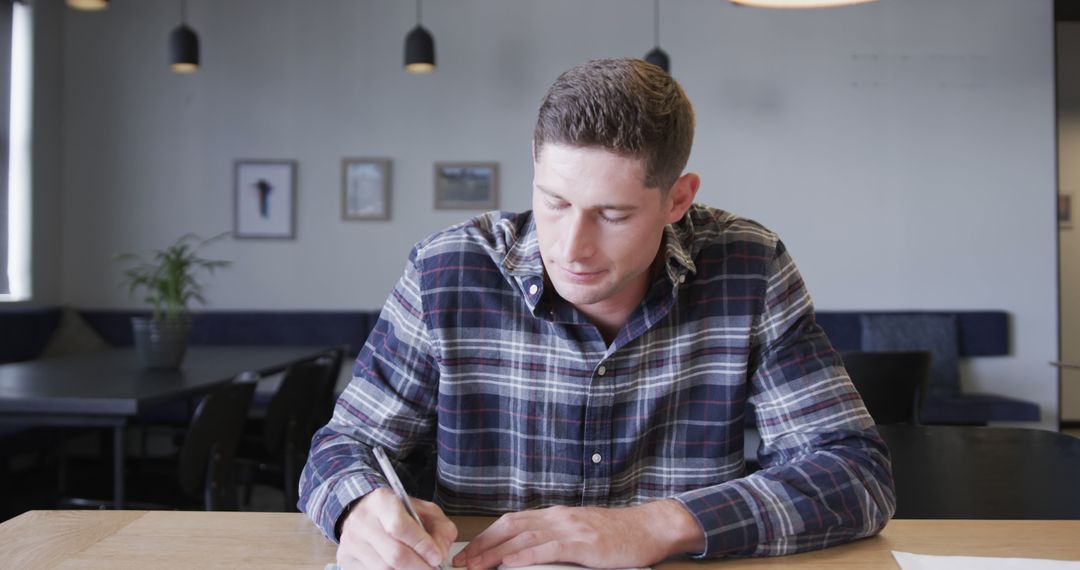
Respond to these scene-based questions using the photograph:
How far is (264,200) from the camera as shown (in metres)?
5.62

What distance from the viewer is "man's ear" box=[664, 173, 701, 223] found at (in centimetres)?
113

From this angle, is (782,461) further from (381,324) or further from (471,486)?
(381,324)

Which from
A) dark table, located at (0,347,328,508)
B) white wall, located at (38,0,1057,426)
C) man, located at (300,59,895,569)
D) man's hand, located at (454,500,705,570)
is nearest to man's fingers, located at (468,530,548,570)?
man's hand, located at (454,500,705,570)

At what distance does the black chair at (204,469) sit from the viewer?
8.29 ft

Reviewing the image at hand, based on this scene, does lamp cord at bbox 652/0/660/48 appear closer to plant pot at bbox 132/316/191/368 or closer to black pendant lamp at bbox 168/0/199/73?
black pendant lamp at bbox 168/0/199/73

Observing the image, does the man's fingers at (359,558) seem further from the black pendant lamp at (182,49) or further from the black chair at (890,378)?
the black pendant lamp at (182,49)

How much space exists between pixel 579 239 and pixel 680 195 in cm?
18

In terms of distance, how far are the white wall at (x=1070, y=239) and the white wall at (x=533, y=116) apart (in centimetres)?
169

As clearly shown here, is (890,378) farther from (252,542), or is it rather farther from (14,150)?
(14,150)

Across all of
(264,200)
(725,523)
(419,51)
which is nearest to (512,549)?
(725,523)

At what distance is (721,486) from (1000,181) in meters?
5.16

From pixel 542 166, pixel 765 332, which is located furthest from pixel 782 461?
pixel 542 166

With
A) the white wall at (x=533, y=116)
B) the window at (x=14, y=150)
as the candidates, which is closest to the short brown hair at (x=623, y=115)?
the white wall at (x=533, y=116)

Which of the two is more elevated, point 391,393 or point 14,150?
point 14,150
